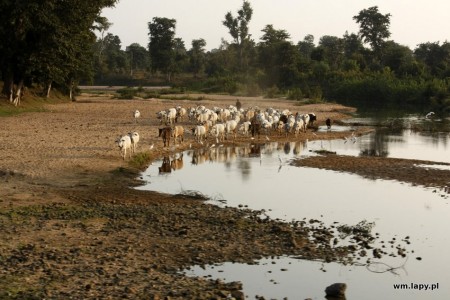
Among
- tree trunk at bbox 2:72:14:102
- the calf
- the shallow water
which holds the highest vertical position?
tree trunk at bbox 2:72:14:102

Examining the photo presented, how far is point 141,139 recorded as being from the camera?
981 inches

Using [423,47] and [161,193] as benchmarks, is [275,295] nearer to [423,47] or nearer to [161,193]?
[161,193]

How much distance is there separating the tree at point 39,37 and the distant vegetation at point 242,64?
0.21ft

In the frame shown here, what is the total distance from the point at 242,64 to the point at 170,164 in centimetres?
8575

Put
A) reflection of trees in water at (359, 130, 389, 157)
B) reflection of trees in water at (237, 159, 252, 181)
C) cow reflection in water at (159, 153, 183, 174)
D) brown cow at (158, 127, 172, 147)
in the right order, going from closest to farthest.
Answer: reflection of trees in water at (237, 159, 252, 181) < cow reflection in water at (159, 153, 183, 174) < brown cow at (158, 127, 172, 147) < reflection of trees in water at (359, 130, 389, 157)

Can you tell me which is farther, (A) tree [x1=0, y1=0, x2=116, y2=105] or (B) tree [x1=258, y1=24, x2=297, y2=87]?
(B) tree [x1=258, y1=24, x2=297, y2=87]

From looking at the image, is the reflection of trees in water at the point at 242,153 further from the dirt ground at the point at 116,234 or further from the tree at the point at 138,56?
the tree at the point at 138,56

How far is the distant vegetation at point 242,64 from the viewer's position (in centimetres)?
3488

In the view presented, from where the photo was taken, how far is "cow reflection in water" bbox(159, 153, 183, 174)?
64.5 ft

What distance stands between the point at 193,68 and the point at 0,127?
77.7 metres

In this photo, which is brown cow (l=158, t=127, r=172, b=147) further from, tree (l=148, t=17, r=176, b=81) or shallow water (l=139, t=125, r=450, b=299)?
tree (l=148, t=17, r=176, b=81)

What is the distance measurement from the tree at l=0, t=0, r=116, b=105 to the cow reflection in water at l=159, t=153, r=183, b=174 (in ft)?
52.2

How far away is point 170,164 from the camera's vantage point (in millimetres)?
20766

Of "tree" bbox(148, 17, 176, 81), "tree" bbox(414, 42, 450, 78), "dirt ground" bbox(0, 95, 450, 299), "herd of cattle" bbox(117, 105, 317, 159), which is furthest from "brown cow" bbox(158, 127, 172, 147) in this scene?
"tree" bbox(148, 17, 176, 81)
